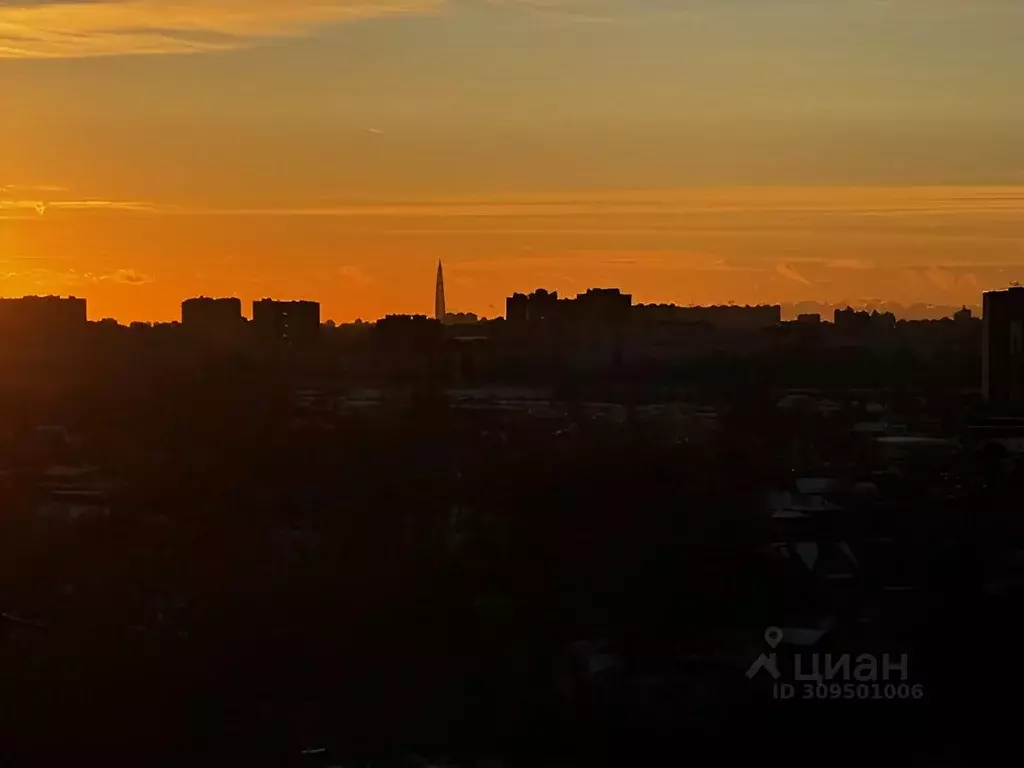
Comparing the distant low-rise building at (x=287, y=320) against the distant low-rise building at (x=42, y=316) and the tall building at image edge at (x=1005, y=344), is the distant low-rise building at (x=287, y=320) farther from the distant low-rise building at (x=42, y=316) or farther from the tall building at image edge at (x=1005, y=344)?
the tall building at image edge at (x=1005, y=344)

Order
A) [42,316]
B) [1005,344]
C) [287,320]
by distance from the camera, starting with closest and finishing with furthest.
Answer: [1005,344] < [42,316] < [287,320]

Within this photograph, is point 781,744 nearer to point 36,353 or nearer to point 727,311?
point 36,353

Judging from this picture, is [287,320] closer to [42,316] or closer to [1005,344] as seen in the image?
[42,316]

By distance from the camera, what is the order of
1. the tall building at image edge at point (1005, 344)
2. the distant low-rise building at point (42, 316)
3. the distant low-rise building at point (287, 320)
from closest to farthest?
the tall building at image edge at point (1005, 344) < the distant low-rise building at point (42, 316) < the distant low-rise building at point (287, 320)

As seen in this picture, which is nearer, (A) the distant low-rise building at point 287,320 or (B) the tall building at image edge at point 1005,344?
(B) the tall building at image edge at point 1005,344

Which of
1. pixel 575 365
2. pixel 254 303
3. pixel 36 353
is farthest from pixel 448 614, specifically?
pixel 254 303

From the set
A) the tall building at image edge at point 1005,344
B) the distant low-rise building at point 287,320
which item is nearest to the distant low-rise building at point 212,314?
the distant low-rise building at point 287,320

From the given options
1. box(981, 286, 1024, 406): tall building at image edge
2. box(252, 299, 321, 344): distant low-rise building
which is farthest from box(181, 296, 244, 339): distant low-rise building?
box(981, 286, 1024, 406): tall building at image edge

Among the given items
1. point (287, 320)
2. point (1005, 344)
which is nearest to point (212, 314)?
point (287, 320)
